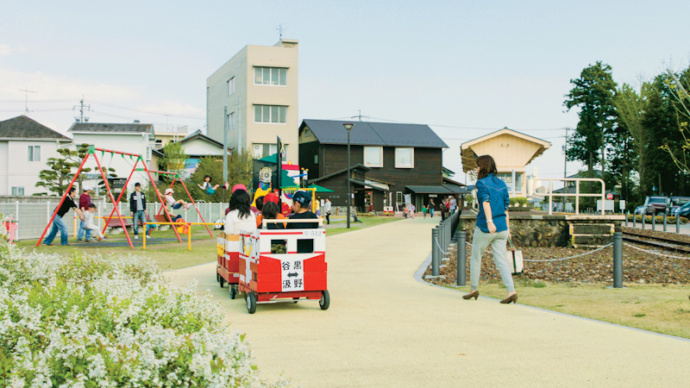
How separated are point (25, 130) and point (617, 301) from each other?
53250 millimetres

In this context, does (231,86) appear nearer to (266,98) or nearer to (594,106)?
(266,98)

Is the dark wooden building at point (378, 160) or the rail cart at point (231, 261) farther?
the dark wooden building at point (378, 160)

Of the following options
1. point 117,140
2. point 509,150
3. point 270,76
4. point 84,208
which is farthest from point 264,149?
point 84,208

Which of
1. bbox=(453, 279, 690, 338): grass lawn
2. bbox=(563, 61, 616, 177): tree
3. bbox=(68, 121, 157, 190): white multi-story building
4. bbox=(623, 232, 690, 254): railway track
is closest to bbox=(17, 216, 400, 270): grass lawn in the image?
bbox=(453, 279, 690, 338): grass lawn

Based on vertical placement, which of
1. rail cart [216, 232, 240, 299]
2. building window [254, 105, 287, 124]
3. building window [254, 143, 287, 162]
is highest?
building window [254, 105, 287, 124]

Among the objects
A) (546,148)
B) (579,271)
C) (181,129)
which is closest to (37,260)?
(579,271)

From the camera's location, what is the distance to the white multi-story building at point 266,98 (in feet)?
178

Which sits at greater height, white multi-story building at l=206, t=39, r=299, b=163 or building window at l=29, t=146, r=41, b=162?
white multi-story building at l=206, t=39, r=299, b=163

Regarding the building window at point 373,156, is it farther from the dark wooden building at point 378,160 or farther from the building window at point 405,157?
the building window at point 405,157

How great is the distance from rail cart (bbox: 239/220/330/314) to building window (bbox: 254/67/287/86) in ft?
159

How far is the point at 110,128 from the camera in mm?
53625

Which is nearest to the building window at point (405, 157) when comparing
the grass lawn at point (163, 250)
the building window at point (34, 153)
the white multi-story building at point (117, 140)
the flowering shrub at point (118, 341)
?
the white multi-story building at point (117, 140)

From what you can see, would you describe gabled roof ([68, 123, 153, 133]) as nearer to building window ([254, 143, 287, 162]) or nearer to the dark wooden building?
building window ([254, 143, 287, 162])

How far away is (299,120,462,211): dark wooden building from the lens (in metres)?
59.7
